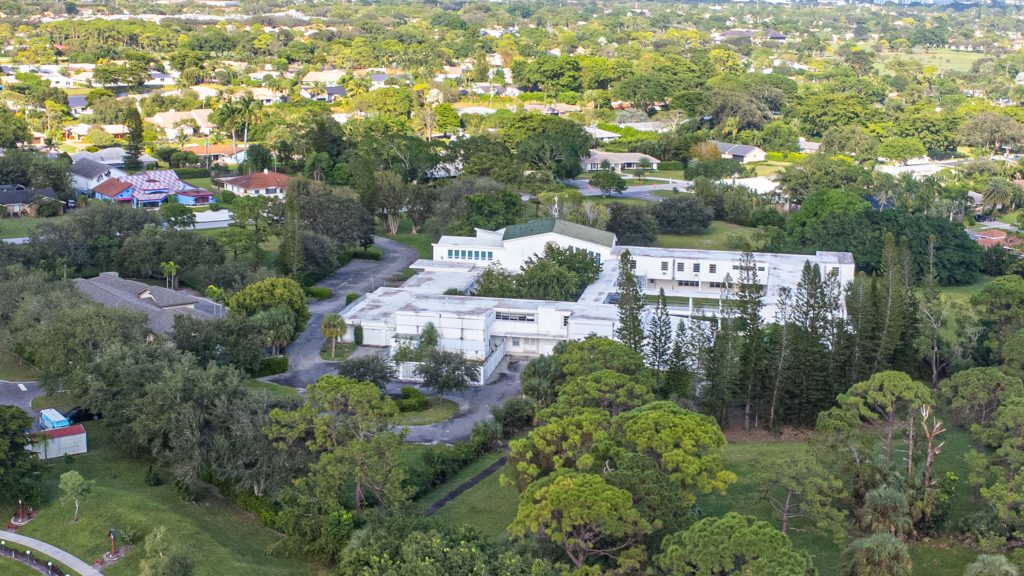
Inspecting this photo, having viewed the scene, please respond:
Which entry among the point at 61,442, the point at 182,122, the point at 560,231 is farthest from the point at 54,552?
the point at 182,122

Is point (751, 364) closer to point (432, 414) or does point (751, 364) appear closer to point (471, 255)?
point (432, 414)

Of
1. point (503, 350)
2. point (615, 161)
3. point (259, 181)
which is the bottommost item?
point (503, 350)

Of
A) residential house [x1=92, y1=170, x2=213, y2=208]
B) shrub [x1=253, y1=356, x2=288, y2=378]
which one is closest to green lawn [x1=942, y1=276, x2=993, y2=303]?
shrub [x1=253, y1=356, x2=288, y2=378]

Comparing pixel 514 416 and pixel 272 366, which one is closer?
pixel 514 416

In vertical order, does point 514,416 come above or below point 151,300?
below

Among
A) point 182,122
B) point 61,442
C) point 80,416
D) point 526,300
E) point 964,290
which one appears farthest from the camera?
point 182,122

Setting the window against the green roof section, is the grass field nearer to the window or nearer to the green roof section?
the green roof section

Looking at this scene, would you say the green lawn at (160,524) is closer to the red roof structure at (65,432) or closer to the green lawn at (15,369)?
the red roof structure at (65,432)

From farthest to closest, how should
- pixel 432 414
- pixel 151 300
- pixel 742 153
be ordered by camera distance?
pixel 742 153 → pixel 151 300 → pixel 432 414
